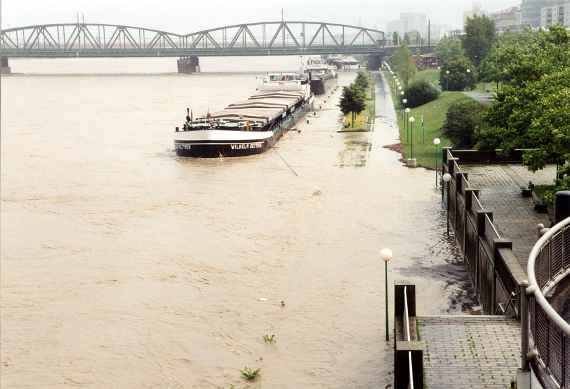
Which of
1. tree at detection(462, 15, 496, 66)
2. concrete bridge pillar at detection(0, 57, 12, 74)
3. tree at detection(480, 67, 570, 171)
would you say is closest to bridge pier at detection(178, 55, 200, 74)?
concrete bridge pillar at detection(0, 57, 12, 74)

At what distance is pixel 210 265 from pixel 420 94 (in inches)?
1667

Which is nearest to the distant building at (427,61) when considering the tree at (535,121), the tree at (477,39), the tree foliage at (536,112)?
the tree at (477,39)

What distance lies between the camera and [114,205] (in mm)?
29375

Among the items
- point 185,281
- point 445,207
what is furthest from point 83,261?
point 445,207

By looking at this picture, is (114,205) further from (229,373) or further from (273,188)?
(229,373)

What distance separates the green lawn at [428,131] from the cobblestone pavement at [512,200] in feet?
28.5

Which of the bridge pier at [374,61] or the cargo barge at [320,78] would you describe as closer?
the cargo barge at [320,78]

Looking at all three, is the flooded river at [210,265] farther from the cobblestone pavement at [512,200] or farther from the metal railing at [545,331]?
the metal railing at [545,331]

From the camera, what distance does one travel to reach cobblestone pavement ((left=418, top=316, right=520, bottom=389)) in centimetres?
1084

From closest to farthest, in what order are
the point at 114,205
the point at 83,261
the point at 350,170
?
the point at 83,261, the point at 114,205, the point at 350,170

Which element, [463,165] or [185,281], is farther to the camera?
[463,165]

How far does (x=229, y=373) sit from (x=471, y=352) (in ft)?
14.3

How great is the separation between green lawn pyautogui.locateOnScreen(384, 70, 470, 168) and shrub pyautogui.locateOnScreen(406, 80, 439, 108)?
27.9 inches

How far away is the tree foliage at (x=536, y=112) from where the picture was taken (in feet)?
61.3
